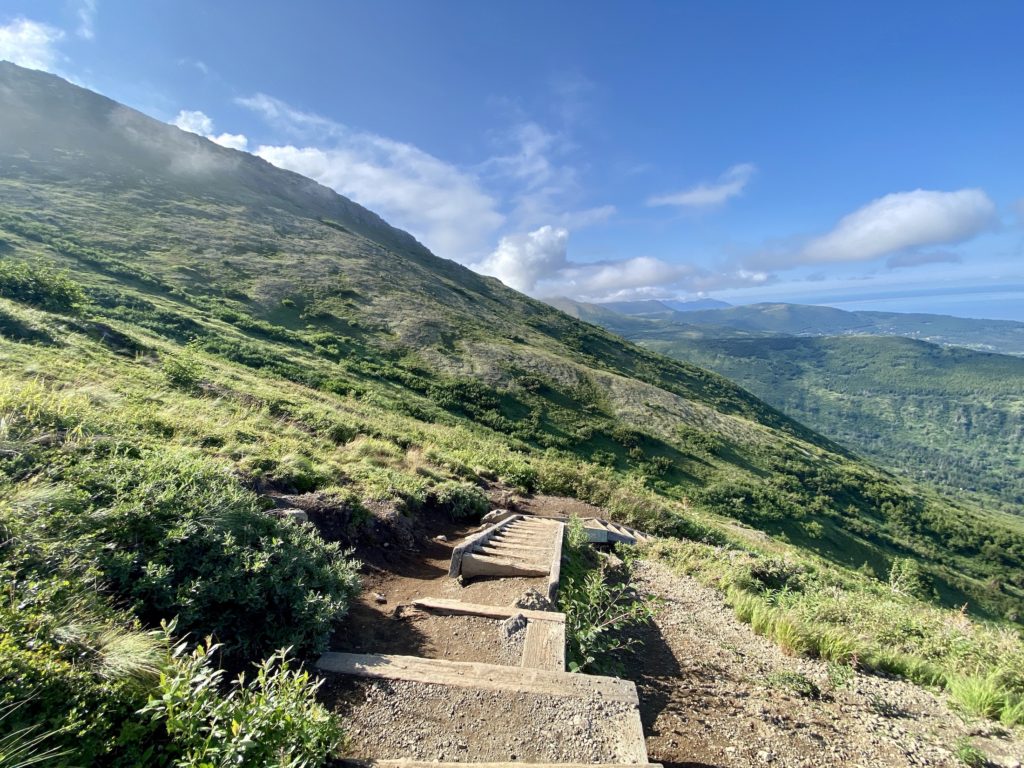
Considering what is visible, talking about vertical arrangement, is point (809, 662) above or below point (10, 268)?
below

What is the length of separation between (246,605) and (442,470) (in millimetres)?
8476

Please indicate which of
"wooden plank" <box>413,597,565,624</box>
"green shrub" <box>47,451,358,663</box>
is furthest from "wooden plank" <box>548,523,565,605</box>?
"green shrub" <box>47,451,358,663</box>

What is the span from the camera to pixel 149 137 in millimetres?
75438

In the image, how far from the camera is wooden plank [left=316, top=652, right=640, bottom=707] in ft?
13.4

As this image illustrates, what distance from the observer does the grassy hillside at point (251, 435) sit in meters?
3.16

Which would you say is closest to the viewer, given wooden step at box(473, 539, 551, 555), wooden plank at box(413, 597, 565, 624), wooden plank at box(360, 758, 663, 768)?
wooden plank at box(360, 758, 663, 768)

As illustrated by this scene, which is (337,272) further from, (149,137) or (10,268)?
(149,137)

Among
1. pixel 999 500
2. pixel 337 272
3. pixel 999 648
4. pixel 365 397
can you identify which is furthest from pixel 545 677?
pixel 999 500

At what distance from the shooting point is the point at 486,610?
5.58 m

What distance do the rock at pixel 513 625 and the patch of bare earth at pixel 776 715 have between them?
4.21 ft

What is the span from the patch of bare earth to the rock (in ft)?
4.21

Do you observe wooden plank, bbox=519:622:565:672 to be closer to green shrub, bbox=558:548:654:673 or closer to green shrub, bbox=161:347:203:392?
green shrub, bbox=558:548:654:673

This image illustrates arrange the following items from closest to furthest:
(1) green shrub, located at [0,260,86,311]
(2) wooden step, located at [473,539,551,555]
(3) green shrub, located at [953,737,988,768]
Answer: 1. (3) green shrub, located at [953,737,988,768]
2. (2) wooden step, located at [473,539,551,555]
3. (1) green shrub, located at [0,260,86,311]

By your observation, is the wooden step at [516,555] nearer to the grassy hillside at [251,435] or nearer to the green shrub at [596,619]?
the green shrub at [596,619]
